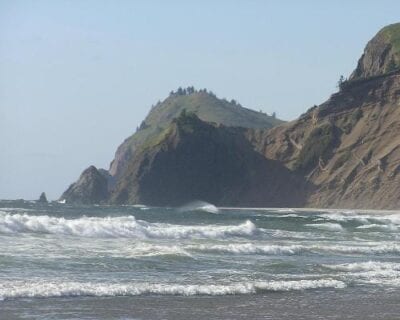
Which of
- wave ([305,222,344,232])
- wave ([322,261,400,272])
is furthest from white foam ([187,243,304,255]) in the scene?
wave ([305,222,344,232])

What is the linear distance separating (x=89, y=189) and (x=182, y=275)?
113 m

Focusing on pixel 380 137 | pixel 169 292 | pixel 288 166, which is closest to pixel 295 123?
pixel 288 166

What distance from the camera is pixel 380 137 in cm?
10469

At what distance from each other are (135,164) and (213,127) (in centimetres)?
1183

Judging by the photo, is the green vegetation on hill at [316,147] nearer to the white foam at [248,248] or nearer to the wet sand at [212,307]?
the white foam at [248,248]

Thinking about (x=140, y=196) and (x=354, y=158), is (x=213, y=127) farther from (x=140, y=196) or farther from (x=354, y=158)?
(x=354, y=158)

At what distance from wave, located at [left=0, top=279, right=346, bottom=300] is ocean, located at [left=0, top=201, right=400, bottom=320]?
0.09ft

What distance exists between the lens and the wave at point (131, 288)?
22284mm

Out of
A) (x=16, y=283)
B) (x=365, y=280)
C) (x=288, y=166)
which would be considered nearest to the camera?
(x=16, y=283)

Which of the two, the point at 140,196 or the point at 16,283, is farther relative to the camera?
the point at 140,196

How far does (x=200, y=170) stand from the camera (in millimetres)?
118688

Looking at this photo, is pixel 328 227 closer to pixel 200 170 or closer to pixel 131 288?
pixel 131 288

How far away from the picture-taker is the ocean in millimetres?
21203

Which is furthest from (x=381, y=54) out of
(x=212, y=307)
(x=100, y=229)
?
(x=212, y=307)
